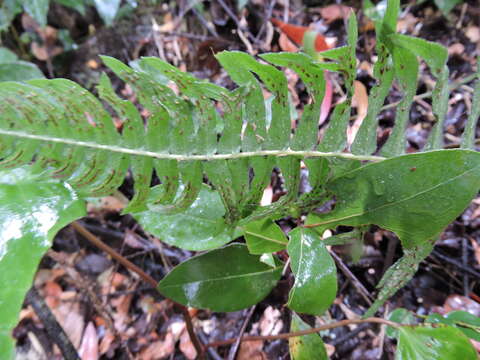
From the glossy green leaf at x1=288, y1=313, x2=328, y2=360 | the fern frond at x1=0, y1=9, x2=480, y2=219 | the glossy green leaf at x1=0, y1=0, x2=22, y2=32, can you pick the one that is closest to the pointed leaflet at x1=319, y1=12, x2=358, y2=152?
the fern frond at x1=0, y1=9, x2=480, y2=219

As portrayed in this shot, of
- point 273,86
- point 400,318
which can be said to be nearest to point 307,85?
point 273,86

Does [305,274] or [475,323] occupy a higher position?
[305,274]

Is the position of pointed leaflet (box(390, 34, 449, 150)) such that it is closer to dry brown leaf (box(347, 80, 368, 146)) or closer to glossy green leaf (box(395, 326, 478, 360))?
glossy green leaf (box(395, 326, 478, 360))

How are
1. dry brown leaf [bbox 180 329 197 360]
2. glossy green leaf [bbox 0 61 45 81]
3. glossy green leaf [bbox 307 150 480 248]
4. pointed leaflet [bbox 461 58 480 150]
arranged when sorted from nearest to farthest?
glossy green leaf [bbox 307 150 480 248], pointed leaflet [bbox 461 58 480 150], dry brown leaf [bbox 180 329 197 360], glossy green leaf [bbox 0 61 45 81]

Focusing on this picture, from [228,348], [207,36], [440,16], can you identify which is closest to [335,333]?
[228,348]

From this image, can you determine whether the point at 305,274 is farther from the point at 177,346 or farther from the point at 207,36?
the point at 207,36

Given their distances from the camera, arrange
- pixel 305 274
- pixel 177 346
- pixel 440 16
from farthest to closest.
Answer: pixel 440 16
pixel 177 346
pixel 305 274
